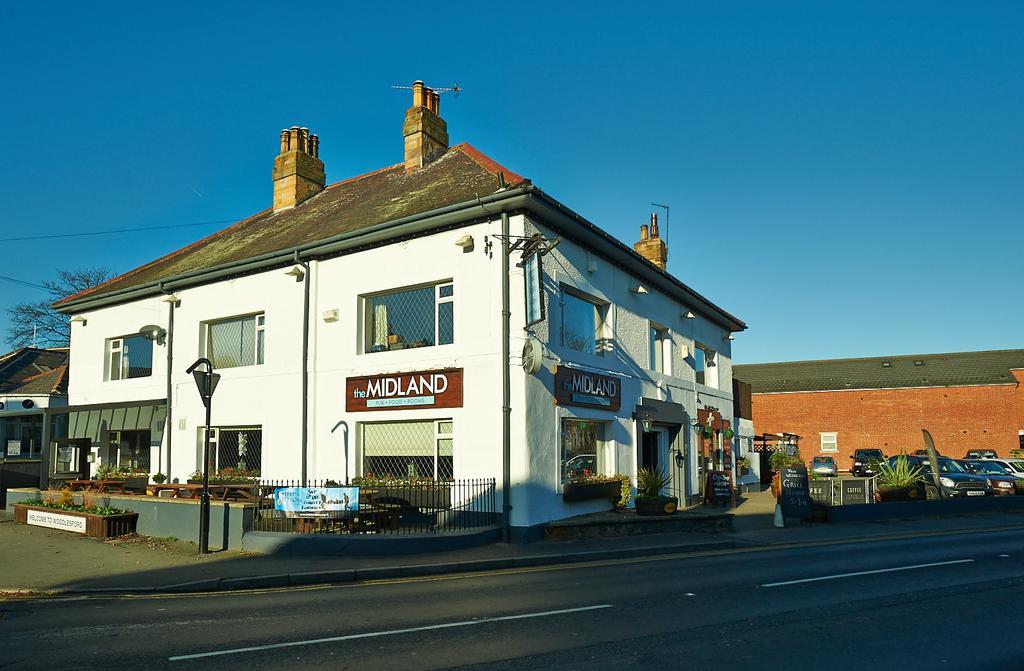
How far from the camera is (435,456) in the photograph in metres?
17.6

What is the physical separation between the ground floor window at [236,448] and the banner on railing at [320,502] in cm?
557

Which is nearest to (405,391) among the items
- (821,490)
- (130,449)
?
(130,449)

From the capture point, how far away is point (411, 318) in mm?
18578

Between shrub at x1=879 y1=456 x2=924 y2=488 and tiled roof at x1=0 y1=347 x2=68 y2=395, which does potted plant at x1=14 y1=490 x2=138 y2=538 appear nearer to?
tiled roof at x1=0 y1=347 x2=68 y2=395

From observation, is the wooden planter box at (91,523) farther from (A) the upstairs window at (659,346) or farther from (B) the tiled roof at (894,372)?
(B) the tiled roof at (894,372)

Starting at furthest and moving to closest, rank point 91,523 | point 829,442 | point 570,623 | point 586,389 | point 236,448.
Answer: point 829,442 → point 236,448 → point 586,389 → point 91,523 → point 570,623

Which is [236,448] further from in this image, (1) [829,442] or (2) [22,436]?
(1) [829,442]

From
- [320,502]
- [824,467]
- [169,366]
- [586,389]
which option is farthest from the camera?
[824,467]

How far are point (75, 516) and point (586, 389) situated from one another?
1163 cm

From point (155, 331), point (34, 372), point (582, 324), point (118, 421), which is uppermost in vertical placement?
point (155, 331)

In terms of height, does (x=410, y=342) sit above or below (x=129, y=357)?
below

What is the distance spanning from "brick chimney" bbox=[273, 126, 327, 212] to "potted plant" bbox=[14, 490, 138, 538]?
11617 mm

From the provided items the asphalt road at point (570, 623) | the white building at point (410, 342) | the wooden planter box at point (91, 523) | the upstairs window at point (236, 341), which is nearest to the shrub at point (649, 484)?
the white building at point (410, 342)

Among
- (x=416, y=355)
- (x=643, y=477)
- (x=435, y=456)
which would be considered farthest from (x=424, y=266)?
(x=643, y=477)
